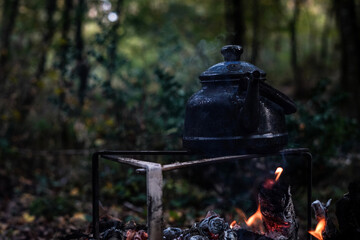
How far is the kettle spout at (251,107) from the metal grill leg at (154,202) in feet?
1.94

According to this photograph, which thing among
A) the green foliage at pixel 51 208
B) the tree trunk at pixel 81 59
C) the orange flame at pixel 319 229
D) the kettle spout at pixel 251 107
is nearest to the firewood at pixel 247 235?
the orange flame at pixel 319 229

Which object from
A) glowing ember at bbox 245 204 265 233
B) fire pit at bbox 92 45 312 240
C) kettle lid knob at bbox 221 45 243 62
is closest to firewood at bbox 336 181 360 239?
fire pit at bbox 92 45 312 240

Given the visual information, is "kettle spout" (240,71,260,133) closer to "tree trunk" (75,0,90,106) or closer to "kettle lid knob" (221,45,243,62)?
"kettle lid knob" (221,45,243,62)

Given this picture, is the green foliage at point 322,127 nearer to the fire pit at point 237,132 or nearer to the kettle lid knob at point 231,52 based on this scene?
the fire pit at point 237,132

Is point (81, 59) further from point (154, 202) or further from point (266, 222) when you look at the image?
point (154, 202)

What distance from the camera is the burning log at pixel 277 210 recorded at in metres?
2.71

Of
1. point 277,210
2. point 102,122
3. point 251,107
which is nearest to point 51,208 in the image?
point 102,122

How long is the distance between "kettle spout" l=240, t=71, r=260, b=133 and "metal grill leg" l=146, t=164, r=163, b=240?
0.59 meters

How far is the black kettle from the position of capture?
2.32 meters

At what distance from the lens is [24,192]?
20.1ft

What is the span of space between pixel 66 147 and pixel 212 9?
28.4 ft

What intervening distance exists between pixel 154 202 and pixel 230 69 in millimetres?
979

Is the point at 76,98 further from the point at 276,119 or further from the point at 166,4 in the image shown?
the point at 166,4

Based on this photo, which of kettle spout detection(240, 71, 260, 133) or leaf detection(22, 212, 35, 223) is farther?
leaf detection(22, 212, 35, 223)
